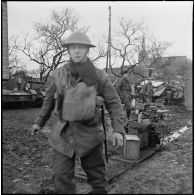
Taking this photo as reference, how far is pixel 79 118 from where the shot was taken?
8.38 ft

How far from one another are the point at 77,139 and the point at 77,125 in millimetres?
142

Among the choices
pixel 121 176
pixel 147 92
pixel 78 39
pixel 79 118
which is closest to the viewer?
pixel 79 118

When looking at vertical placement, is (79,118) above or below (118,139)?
above

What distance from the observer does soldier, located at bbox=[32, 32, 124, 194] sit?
2.58 m

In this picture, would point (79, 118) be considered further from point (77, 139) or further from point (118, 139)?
point (118, 139)

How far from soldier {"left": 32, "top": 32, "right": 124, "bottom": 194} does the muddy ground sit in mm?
819

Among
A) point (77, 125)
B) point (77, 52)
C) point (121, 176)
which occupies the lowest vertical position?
point (121, 176)

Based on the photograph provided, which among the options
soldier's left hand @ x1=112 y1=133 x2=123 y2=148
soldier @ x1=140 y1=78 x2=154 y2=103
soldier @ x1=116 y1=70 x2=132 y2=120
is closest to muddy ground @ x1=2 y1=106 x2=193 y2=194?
soldier's left hand @ x1=112 y1=133 x2=123 y2=148

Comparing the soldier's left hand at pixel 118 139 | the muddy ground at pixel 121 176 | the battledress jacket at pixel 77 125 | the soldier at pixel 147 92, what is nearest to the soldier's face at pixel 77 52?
the battledress jacket at pixel 77 125

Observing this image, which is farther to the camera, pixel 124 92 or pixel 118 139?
pixel 124 92

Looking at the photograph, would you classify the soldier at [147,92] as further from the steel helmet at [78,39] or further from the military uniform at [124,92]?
the steel helmet at [78,39]

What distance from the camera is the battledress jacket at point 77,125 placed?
2.63 meters

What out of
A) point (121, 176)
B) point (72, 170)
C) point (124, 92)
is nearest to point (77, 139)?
point (72, 170)

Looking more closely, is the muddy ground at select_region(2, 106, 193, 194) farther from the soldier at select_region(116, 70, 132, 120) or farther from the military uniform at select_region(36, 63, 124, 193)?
the soldier at select_region(116, 70, 132, 120)
